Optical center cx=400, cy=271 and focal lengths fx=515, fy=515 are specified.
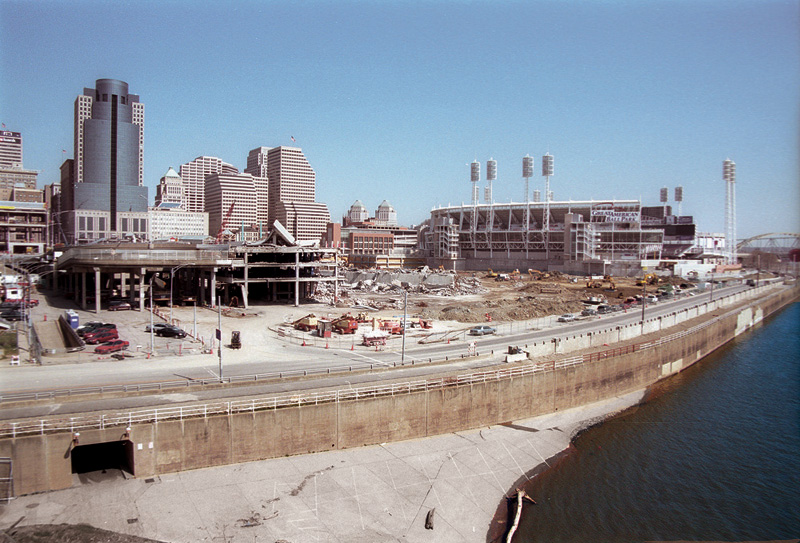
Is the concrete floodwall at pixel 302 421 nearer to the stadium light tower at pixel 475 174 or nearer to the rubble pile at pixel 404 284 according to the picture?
the rubble pile at pixel 404 284

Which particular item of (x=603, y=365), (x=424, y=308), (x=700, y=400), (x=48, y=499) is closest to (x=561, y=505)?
(x=603, y=365)

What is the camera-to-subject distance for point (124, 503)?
2166 centimetres

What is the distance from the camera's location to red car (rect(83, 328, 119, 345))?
129 feet

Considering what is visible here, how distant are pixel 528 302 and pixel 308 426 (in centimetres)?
5720

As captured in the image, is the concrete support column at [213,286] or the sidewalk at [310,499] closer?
the sidewalk at [310,499]

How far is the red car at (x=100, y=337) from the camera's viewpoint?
39.2 m

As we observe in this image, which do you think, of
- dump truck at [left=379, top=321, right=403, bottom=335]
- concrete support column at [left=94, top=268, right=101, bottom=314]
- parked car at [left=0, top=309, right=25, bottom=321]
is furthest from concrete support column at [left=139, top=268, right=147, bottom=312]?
dump truck at [left=379, top=321, right=403, bottom=335]

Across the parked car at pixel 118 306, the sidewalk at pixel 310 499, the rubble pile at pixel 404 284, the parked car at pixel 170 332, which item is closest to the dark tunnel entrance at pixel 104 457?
the sidewalk at pixel 310 499

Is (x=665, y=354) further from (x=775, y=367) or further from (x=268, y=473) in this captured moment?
(x=268, y=473)

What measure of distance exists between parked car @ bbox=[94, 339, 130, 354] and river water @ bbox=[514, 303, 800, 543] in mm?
29769

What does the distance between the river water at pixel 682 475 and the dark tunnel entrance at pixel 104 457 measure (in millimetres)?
18846

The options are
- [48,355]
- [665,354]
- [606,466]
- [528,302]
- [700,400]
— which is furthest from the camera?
[528,302]

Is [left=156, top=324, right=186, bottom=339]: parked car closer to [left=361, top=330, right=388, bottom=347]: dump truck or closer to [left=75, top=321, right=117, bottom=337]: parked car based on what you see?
[left=75, top=321, right=117, bottom=337]: parked car

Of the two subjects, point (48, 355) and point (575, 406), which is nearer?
point (48, 355)
